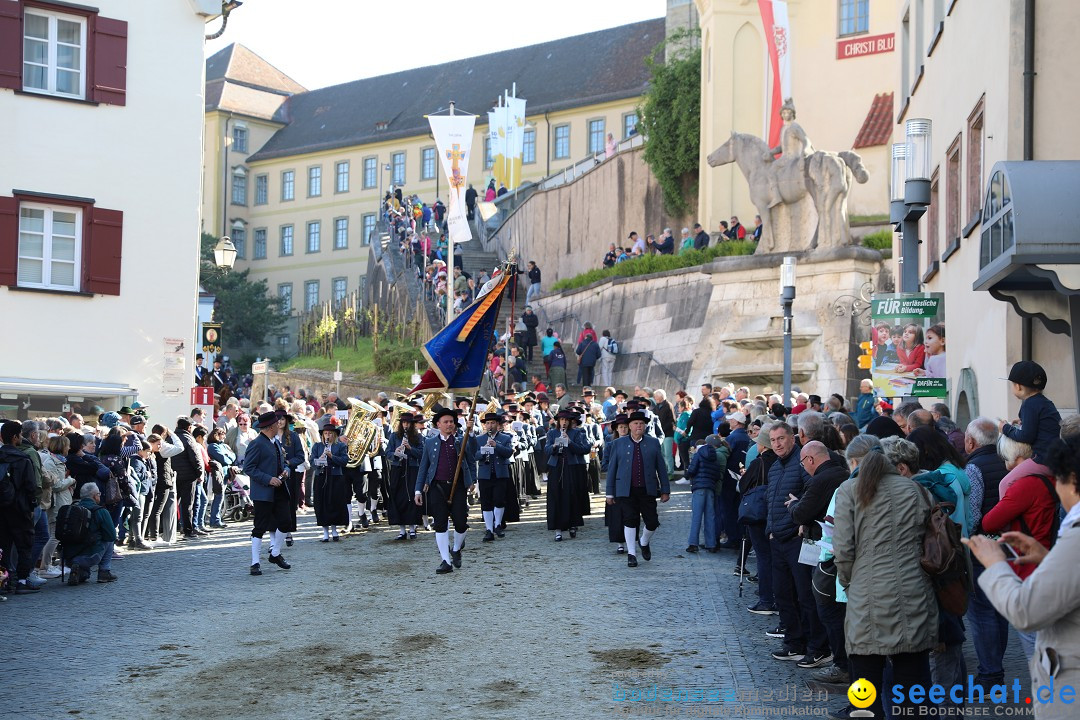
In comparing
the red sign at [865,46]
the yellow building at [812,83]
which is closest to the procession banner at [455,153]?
the yellow building at [812,83]

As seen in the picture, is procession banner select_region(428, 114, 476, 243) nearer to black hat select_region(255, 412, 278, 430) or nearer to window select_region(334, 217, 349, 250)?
black hat select_region(255, 412, 278, 430)

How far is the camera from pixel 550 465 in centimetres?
1920

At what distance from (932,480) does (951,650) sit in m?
1.26

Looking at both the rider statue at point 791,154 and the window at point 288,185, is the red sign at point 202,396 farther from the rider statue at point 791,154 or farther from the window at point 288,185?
the window at point 288,185

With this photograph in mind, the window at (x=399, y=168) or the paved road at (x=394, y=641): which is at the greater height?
the window at (x=399, y=168)

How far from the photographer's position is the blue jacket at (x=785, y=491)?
412 inches

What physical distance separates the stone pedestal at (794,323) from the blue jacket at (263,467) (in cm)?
1566

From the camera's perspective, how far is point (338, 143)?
82.5m

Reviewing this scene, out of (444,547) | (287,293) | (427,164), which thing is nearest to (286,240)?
(287,293)

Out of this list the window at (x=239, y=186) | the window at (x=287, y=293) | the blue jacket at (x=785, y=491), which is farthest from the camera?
the window at (x=239, y=186)

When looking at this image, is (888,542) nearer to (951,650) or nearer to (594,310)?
(951,650)

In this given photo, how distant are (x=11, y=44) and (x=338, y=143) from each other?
197 ft

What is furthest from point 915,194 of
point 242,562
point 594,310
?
point 594,310

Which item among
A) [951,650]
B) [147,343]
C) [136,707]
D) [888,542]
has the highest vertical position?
[147,343]
